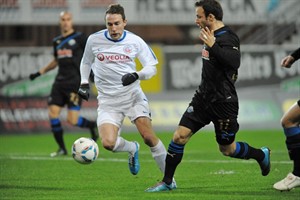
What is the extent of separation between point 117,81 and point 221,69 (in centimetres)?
164

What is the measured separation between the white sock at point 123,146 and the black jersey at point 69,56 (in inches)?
181

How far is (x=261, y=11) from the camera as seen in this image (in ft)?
79.4

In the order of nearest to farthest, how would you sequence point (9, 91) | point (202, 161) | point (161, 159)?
point (161, 159)
point (202, 161)
point (9, 91)

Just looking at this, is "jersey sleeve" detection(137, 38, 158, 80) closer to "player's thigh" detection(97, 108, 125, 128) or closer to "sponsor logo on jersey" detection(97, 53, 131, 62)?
"sponsor logo on jersey" detection(97, 53, 131, 62)

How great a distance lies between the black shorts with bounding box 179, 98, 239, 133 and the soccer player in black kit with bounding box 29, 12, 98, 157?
5.72 metres

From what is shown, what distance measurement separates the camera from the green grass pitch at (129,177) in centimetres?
916

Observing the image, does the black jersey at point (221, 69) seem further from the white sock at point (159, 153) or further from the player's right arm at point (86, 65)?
the player's right arm at point (86, 65)

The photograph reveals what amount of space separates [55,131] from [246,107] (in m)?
6.85

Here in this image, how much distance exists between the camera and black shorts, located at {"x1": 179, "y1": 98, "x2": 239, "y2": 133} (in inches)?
362

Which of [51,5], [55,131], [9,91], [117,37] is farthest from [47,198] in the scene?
[51,5]

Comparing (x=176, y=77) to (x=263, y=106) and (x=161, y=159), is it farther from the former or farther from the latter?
(x=161, y=159)

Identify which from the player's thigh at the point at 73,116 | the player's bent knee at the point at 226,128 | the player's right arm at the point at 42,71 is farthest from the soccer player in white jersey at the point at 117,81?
the player's thigh at the point at 73,116

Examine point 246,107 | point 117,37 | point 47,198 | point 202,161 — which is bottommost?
point 246,107

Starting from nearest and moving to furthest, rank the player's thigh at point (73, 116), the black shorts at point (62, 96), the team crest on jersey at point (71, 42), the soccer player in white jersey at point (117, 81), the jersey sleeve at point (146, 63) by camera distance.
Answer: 1. the jersey sleeve at point (146, 63)
2. the soccer player in white jersey at point (117, 81)
3. the team crest on jersey at point (71, 42)
4. the black shorts at point (62, 96)
5. the player's thigh at point (73, 116)
